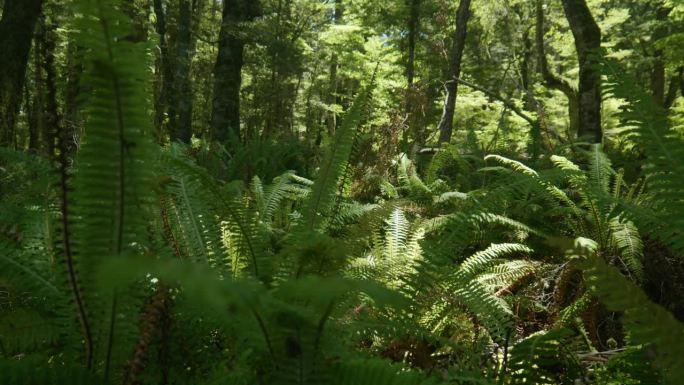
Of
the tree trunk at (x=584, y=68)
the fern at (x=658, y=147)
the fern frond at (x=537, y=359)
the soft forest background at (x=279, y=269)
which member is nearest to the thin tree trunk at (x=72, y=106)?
the soft forest background at (x=279, y=269)

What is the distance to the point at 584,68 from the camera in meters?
4.90

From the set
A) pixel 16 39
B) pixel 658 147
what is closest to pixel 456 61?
pixel 16 39

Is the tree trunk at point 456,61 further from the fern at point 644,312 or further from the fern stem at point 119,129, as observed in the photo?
the fern stem at point 119,129

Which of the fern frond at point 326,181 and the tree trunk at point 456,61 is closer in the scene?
the fern frond at point 326,181

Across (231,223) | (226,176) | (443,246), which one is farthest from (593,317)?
(226,176)

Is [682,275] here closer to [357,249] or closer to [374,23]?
[357,249]

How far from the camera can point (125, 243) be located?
0.75 metres

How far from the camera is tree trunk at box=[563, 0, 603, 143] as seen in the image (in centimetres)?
501

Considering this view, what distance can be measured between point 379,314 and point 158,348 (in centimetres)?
Result: 54

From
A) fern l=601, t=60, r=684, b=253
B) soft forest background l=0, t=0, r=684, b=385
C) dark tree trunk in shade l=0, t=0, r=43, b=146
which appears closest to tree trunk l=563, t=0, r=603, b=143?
soft forest background l=0, t=0, r=684, b=385

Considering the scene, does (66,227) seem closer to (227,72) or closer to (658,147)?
(658,147)

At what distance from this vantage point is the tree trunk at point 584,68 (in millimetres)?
5008

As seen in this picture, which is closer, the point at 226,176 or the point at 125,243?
the point at 125,243

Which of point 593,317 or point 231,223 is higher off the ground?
point 231,223
